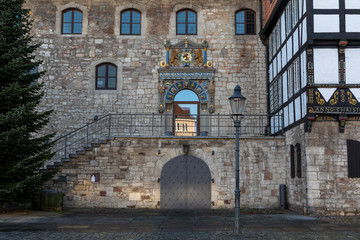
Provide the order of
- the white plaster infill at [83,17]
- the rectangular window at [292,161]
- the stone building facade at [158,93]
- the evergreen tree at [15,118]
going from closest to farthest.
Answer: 1. the evergreen tree at [15,118]
2. the rectangular window at [292,161]
3. the stone building facade at [158,93]
4. the white plaster infill at [83,17]

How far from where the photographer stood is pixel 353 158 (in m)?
13.5

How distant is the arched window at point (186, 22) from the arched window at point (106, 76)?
3444 millimetres

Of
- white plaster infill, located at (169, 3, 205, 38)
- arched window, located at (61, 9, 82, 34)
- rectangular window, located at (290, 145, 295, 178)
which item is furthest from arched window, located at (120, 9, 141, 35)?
rectangular window, located at (290, 145, 295, 178)

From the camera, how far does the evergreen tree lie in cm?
1332

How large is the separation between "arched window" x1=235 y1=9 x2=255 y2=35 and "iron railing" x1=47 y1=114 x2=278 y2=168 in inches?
158

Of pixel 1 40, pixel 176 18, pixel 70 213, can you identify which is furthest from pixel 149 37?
pixel 70 213

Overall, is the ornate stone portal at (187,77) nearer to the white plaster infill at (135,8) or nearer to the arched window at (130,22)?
the white plaster infill at (135,8)

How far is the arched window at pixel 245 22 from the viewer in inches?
776

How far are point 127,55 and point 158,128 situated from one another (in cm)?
361

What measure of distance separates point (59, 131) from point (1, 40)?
5.80m

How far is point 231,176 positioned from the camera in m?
16.2

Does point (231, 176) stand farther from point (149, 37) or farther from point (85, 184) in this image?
point (149, 37)

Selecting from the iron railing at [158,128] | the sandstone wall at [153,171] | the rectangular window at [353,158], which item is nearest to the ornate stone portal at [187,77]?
the iron railing at [158,128]

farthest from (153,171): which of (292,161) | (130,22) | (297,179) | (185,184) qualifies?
(130,22)
